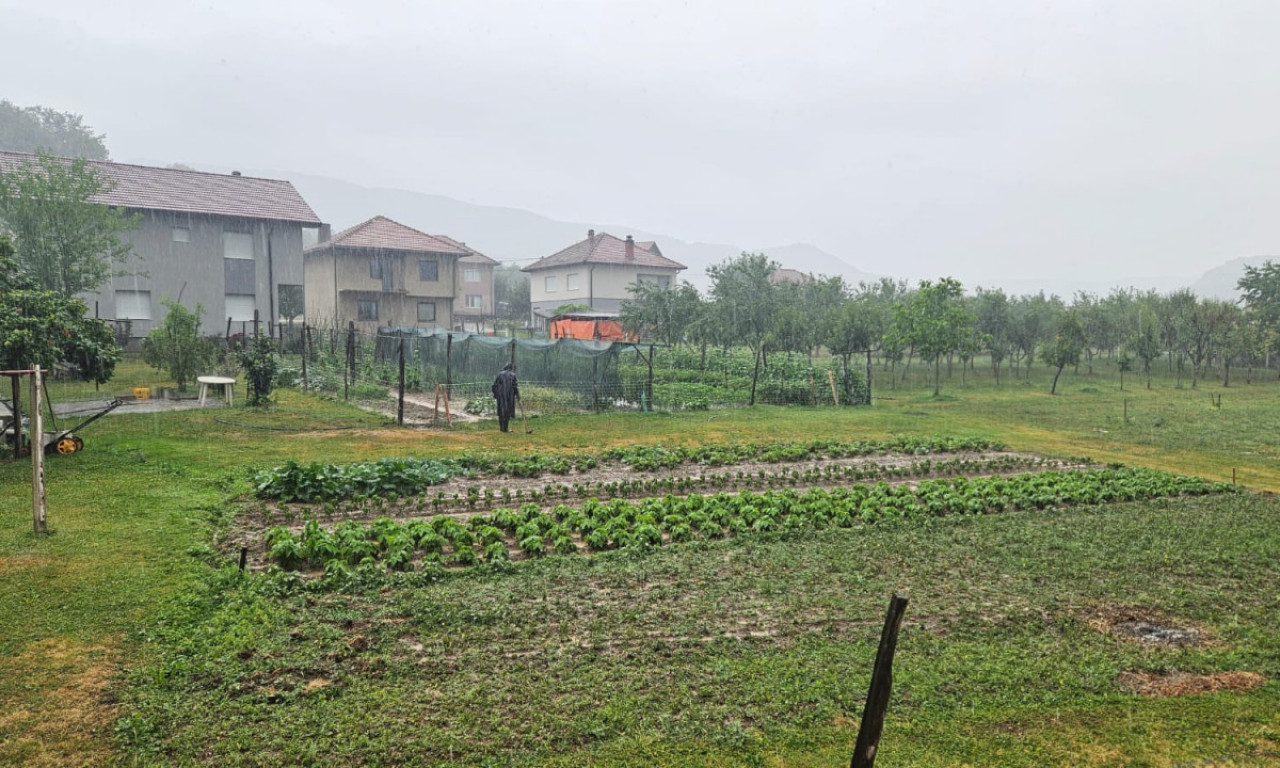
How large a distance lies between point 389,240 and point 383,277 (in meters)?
2.18

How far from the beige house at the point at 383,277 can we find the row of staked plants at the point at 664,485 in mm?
34825

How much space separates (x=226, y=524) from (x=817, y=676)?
23.5 ft

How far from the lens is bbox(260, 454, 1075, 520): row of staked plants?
1063 cm

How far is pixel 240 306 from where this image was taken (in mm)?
39125

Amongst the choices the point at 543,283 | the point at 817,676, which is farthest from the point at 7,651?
the point at 543,283

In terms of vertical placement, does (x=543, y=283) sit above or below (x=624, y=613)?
above

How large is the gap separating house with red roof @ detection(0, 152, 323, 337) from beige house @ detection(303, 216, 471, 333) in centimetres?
441

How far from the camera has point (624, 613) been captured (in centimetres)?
698

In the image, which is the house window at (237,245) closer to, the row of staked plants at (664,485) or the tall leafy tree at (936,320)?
the tall leafy tree at (936,320)

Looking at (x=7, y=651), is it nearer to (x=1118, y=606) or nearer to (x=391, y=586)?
(x=391, y=586)

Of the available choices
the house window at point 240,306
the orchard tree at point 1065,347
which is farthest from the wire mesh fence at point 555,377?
the orchard tree at point 1065,347

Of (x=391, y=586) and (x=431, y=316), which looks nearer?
(x=391, y=586)

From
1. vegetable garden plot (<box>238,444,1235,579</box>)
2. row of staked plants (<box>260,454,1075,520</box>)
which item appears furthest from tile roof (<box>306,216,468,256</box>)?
row of staked plants (<box>260,454,1075,520</box>)

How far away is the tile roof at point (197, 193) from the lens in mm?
36531
